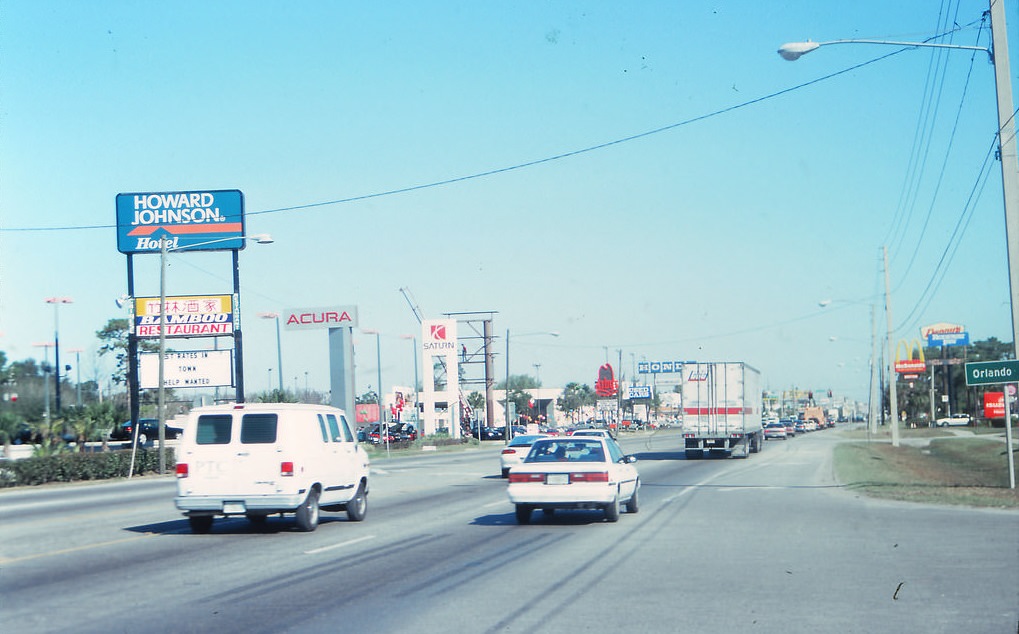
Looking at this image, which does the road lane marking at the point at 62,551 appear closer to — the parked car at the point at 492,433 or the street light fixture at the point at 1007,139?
the street light fixture at the point at 1007,139

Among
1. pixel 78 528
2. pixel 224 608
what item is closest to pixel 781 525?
pixel 224 608

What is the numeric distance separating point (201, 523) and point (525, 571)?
25.0 feet

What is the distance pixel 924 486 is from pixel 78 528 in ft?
64.2

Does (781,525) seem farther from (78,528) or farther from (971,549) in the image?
(78,528)

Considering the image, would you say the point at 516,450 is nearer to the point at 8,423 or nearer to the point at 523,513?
the point at 523,513

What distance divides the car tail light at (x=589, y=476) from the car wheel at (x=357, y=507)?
429 cm

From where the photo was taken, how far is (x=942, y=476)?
34688mm

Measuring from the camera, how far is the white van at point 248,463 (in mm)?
17203

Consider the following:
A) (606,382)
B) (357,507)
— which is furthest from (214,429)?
(606,382)

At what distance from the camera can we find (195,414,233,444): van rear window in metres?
17.5

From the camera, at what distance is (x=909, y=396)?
168 metres

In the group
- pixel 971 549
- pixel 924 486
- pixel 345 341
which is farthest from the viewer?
pixel 345 341

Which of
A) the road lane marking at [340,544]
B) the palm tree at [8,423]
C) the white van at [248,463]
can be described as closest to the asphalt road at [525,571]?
the road lane marking at [340,544]

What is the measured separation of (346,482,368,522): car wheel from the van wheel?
1.61m
